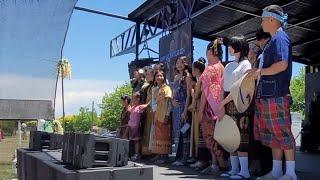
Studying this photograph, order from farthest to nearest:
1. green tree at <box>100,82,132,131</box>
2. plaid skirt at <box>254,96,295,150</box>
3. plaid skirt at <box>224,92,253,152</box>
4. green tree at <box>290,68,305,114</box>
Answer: green tree at <box>100,82,132,131</box>
green tree at <box>290,68,305,114</box>
plaid skirt at <box>224,92,253,152</box>
plaid skirt at <box>254,96,295,150</box>

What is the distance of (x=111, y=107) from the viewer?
2066 inches

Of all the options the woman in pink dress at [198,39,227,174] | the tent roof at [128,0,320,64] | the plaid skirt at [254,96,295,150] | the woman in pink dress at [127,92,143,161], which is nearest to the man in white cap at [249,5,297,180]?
the plaid skirt at [254,96,295,150]

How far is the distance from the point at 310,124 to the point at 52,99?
5.85 metres

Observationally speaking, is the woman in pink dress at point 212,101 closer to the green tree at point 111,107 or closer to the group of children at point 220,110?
the group of children at point 220,110

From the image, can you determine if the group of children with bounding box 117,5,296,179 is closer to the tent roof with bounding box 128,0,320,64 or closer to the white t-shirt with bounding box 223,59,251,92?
the white t-shirt with bounding box 223,59,251,92

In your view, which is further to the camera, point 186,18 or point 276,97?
point 186,18

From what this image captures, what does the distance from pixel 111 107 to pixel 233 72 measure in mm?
48665

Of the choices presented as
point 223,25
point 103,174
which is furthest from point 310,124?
point 103,174

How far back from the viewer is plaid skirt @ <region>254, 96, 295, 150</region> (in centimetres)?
361

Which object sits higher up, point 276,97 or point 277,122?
point 276,97

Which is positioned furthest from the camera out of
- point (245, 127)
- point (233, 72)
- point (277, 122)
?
point (233, 72)

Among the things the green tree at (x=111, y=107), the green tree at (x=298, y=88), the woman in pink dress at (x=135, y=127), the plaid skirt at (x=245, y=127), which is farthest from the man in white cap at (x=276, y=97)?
the green tree at (x=111, y=107)

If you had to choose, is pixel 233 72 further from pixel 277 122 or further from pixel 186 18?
pixel 186 18

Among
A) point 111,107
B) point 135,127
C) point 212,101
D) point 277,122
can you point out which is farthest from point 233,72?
point 111,107
